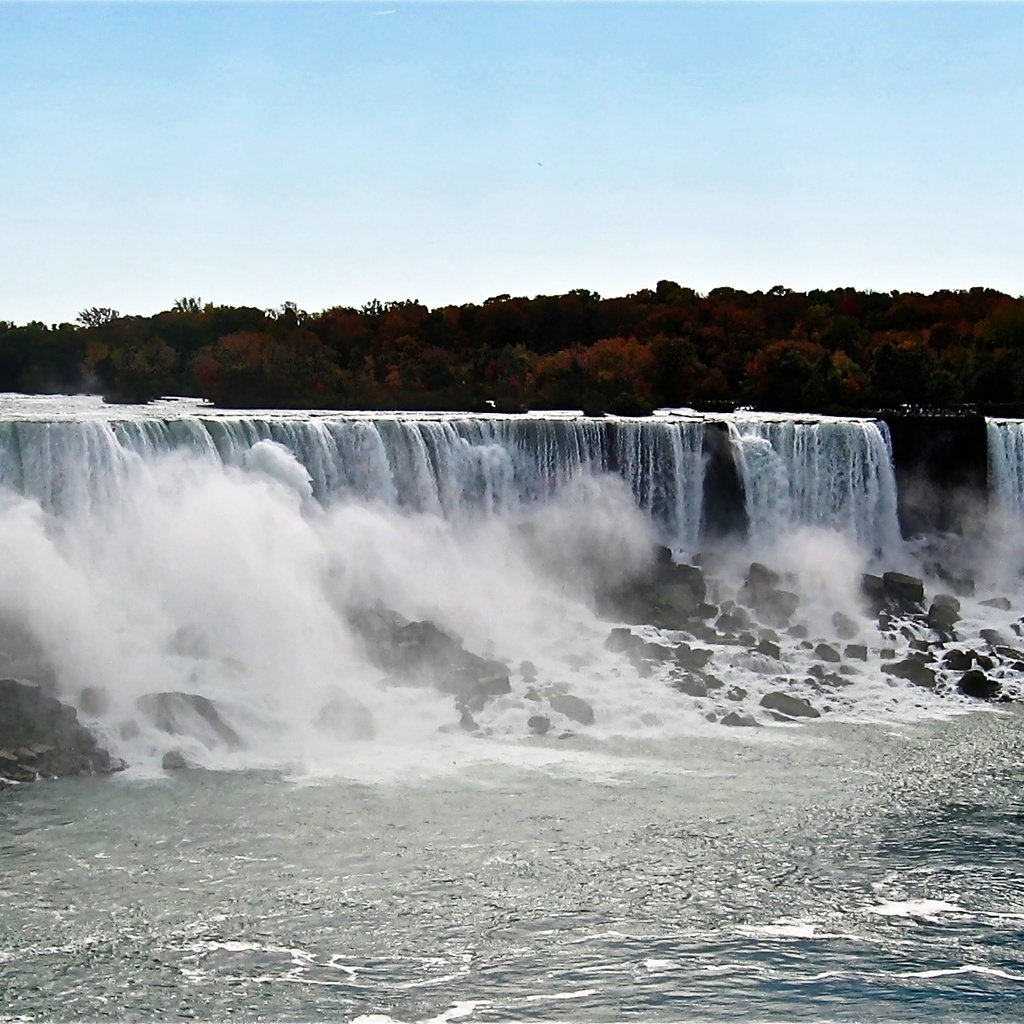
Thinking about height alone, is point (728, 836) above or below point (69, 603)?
below

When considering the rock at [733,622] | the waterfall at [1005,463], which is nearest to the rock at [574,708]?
the rock at [733,622]

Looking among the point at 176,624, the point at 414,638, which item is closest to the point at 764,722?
the point at 414,638

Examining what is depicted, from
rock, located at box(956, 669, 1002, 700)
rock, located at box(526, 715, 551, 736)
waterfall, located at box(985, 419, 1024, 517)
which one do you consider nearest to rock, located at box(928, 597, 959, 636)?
rock, located at box(956, 669, 1002, 700)

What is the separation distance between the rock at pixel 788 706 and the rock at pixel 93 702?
8.60 metres

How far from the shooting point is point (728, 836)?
15.0 meters

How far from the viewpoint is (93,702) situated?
18.5 meters

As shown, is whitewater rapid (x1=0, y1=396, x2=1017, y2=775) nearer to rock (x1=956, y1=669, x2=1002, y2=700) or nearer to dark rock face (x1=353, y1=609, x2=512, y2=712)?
dark rock face (x1=353, y1=609, x2=512, y2=712)

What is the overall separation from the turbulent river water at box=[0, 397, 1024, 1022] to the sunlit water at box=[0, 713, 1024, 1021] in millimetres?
44

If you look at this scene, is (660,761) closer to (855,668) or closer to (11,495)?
(855,668)

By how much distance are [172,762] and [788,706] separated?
8296 mm

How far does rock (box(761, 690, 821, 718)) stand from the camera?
20.8 meters

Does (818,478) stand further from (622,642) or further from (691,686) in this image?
(691,686)

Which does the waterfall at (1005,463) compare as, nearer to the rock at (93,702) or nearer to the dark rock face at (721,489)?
the dark rock face at (721,489)

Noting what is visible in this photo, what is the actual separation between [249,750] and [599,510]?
11.2m
